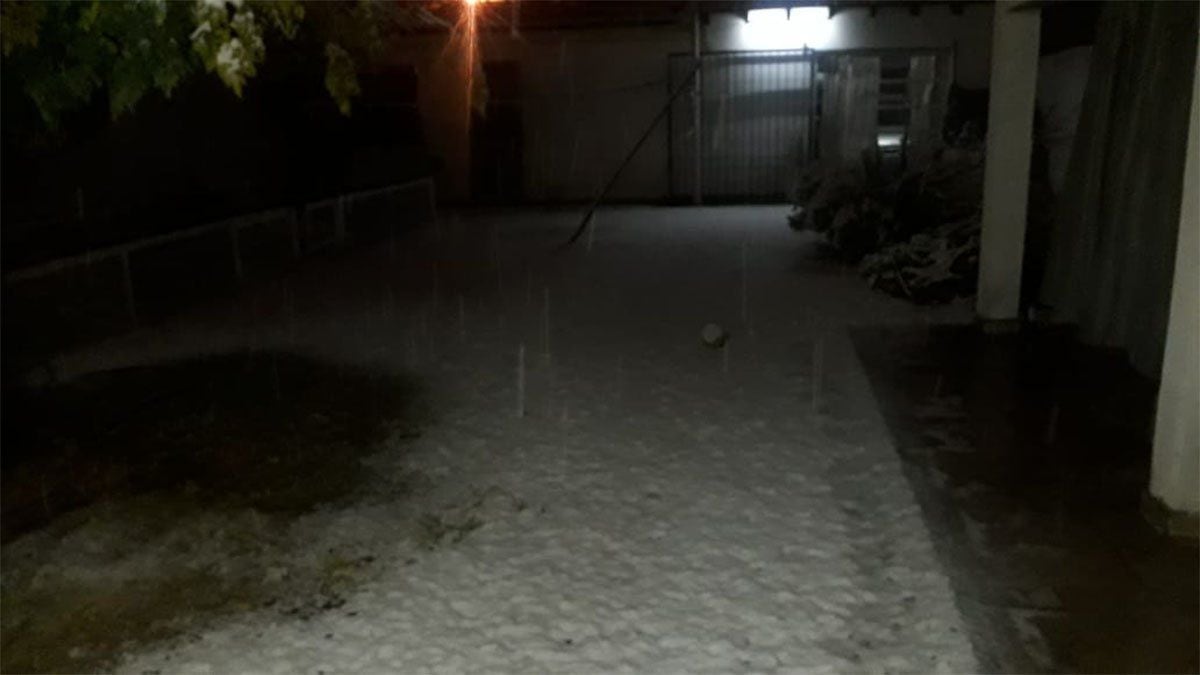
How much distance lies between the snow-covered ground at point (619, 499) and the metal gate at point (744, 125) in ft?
25.6

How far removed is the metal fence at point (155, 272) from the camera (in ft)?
25.6

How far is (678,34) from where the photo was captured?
56.4 feet

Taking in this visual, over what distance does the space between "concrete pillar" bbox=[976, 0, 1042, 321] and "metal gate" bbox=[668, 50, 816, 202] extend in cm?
946

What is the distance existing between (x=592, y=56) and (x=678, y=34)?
1.56 metres

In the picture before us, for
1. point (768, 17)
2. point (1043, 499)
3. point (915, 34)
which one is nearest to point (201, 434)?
point (1043, 499)

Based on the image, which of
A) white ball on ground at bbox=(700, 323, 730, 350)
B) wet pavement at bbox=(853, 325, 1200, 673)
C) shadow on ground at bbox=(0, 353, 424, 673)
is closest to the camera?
wet pavement at bbox=(853, 325, 1200, 673)

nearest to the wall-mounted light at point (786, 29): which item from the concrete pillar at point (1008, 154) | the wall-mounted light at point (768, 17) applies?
the wall-mounted light at point (768, 17)

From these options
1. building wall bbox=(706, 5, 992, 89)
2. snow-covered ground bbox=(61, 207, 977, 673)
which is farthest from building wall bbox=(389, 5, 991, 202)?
snow-covered ground bbox=(61, 207, 977, 673)

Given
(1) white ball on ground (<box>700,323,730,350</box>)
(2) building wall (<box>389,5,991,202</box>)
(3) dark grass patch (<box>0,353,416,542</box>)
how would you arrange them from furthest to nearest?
(2) building wall (<box>389,5,991,202</box>)
(1) white ball on ground (<box>700,323,730,350</box>)
(3) dark grass patch (<box>0,353,416,542</box>)

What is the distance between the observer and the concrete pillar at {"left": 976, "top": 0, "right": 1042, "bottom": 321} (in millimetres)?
7234

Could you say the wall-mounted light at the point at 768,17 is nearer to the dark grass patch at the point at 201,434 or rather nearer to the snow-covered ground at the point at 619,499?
the snow-covered ground at the point at 619,499

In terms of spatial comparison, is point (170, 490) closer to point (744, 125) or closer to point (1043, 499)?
point (1043, 499)

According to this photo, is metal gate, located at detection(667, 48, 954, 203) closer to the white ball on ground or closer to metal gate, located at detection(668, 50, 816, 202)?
metal gate, located at detection(668, 50, 816, 202)

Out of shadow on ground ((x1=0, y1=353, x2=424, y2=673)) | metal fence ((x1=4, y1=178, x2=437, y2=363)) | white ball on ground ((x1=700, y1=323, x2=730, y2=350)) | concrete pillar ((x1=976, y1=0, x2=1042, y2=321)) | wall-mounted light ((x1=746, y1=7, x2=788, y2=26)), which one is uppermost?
wall-mounted light ((x1=746, y1=7, x2=788, y2=26))
